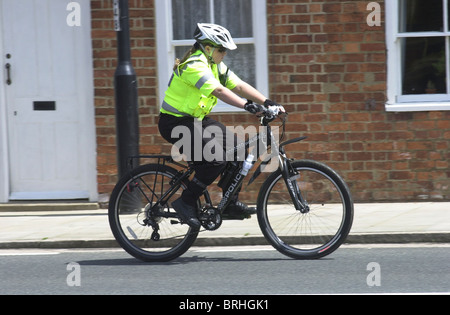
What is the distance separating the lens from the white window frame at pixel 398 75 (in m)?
9.52

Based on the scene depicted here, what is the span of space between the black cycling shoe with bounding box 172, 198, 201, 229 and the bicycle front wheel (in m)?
0.51

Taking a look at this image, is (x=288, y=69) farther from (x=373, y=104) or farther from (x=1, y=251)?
(x=1, y=251)

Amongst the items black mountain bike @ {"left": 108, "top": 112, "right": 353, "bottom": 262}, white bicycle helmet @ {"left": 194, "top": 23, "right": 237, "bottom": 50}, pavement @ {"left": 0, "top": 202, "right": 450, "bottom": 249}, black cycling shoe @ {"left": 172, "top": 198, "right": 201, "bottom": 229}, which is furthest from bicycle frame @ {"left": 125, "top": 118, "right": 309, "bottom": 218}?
pavement @ {"left": 0, "top": 202, "right": 450, "bottom": 249}

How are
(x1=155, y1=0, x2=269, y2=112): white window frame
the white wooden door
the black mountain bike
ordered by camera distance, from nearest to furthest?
the black mountain bike, (x1=155, y1=0, x2=269, y2=112): white window frame, the white wooden door

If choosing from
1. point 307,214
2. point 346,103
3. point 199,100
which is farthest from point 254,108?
point 346,103

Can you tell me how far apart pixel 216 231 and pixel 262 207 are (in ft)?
4.88

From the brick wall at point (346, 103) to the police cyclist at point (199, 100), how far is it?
123 inches

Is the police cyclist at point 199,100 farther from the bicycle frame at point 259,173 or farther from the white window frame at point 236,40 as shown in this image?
the white window frame at point 236,40

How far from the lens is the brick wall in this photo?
9547 millimetres

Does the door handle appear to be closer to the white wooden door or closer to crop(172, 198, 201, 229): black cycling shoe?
the white wooden door

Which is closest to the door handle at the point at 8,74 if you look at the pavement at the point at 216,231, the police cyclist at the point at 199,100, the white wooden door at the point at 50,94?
the white wooden door at the point at 50,94

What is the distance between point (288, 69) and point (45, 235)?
352cm

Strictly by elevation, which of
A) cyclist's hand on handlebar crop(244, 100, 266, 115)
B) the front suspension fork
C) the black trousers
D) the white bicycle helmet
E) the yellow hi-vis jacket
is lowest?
the front suspension fork

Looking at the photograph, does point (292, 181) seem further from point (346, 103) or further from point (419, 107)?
point (419, 107)
